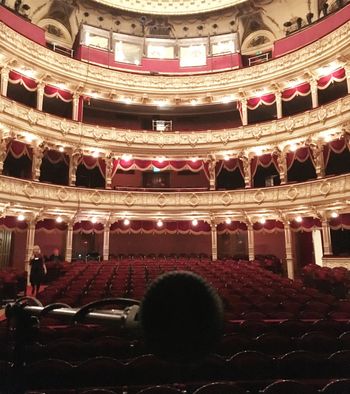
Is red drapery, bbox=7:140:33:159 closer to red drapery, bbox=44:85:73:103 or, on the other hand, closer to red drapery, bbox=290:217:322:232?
red drapery, bbox=44:85:73:103

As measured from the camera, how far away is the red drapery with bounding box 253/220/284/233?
17.7 metres

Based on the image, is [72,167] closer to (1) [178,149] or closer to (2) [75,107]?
(2) [75,107]

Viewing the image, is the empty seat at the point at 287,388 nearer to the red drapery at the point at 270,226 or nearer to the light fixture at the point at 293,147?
the red drapery at the point at 270,226

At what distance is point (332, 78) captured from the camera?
16484 mm

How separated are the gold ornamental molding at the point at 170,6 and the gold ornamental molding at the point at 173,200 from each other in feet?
43.5

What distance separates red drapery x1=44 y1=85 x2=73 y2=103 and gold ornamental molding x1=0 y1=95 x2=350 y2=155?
6.10 ft

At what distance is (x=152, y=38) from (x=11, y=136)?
1227 cm

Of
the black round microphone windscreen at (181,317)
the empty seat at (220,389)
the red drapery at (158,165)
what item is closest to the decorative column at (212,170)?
the red drapery at (158,165)

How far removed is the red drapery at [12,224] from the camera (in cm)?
1478

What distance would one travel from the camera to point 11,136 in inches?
597

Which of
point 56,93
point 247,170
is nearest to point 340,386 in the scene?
point 247,170

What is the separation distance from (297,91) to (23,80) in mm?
14063

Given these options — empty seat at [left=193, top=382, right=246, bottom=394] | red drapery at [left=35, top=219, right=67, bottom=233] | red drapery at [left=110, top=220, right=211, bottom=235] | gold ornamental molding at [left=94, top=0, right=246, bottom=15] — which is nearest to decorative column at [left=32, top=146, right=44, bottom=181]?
red drapery at [left=35, top=219, right=67, bottom=233]

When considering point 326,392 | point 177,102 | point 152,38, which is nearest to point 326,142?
point 177,102
